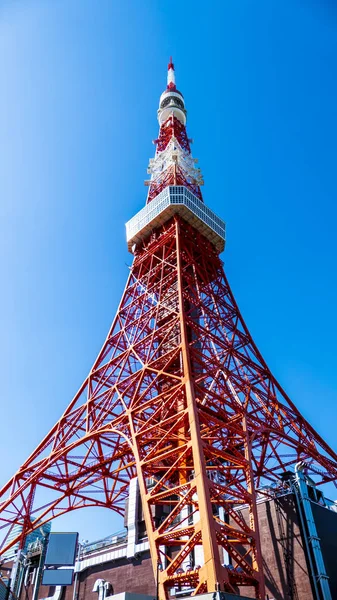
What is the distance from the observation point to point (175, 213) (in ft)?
114

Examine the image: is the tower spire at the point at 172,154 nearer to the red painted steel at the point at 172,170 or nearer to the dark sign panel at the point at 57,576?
the red painted steel at the point at 172,170

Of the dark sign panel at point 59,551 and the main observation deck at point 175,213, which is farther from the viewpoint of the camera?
the main observation deck at point 175,213

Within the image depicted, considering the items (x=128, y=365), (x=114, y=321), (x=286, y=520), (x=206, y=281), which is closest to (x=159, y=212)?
(x=206, y=281)

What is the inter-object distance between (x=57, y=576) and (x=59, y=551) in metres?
1.53

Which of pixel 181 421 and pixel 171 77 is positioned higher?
pixel 171 77

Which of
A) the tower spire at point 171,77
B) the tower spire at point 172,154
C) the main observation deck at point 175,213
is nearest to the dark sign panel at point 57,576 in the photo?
the main observation deck at point 175,213

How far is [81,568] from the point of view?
86.8 feet

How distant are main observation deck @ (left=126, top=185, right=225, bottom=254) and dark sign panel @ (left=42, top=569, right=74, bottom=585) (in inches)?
905

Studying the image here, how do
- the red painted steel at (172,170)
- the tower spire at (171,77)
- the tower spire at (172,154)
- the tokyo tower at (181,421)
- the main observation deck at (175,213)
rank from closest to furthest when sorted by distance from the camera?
the tokyo tower at (181,421)
the main observation deck at (175,213)
the red painted steel at (172,170)
the tower spire at (172,154)
the tower spire at (171,77)

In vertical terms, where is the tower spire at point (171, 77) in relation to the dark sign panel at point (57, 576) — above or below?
above

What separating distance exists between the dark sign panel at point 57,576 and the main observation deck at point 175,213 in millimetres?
22979

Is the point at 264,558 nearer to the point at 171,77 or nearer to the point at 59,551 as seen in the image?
the point at 59,551

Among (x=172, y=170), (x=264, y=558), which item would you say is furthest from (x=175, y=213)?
(x=264, y=558)

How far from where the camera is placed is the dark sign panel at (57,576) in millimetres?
23109
